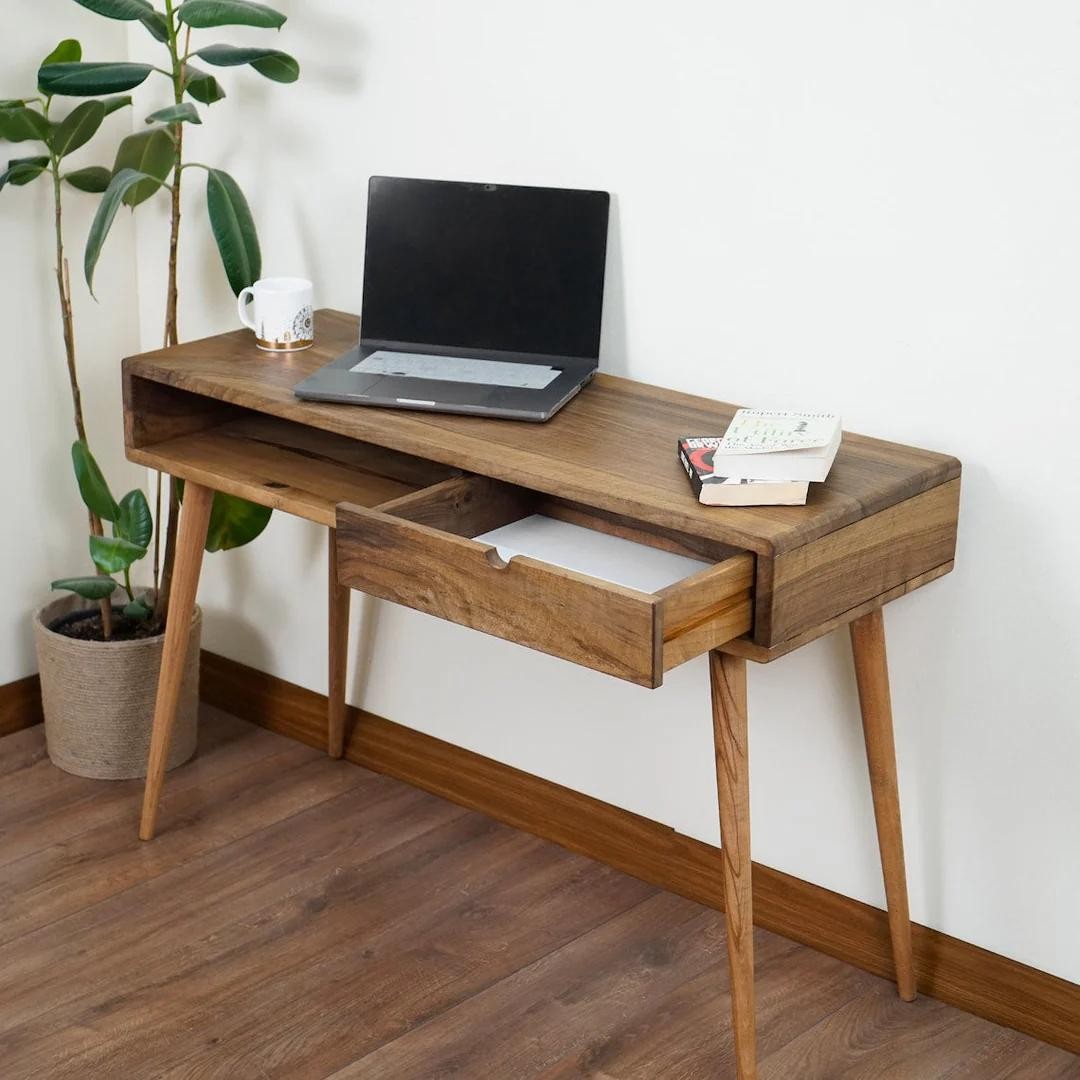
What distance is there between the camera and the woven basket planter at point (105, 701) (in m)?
2.37

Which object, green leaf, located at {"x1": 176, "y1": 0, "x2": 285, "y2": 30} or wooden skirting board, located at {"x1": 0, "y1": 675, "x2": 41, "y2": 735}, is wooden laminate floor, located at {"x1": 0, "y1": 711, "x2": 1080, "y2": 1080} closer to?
wooden skirting board, located at {"x1": 0, "y1": 675, "x2": 41, "y2": 735}

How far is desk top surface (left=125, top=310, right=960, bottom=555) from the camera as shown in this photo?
1531 mm

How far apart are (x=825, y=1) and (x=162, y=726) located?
4.21ft

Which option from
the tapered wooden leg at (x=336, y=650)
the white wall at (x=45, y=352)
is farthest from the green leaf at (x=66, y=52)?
the tapered wooden leg at (x=336, y=650)

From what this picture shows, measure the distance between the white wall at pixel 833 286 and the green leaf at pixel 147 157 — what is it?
0.17m

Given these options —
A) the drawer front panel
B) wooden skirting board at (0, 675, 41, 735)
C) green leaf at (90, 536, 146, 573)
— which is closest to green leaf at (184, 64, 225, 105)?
green leaf at (90, 536, 146, 573)

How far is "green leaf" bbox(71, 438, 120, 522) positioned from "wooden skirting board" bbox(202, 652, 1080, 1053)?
0.42 m

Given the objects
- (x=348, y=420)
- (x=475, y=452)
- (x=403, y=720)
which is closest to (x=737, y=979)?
(x=475, y=452)

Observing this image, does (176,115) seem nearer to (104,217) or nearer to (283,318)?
(104,217)

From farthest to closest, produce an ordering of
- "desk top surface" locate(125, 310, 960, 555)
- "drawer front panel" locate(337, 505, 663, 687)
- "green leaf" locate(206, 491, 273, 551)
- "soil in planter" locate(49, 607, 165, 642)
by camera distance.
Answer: "soil in planter" locate(49, 607, 165, 642), "green leaf" locate(206, 491, 273, 551), "desk top surface" locate(125, 310, 960, 555), "drawer front panel" locate(337, 505, 663, 687)

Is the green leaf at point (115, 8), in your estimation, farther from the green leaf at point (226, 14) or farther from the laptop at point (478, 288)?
the laptop at point (478, 288)

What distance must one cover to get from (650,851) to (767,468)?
79 centimetres

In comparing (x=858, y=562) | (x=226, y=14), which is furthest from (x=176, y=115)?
(x=858, y=562)

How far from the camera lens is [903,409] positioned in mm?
1761
